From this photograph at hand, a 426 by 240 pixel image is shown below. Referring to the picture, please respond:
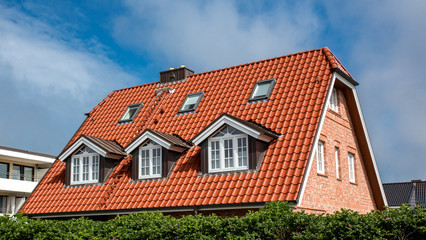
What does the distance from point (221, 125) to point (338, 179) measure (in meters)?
5.68

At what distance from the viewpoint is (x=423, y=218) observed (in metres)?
11.0

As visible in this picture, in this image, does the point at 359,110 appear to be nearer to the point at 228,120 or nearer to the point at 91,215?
the point at 228,120

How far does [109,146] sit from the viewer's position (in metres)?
22.6

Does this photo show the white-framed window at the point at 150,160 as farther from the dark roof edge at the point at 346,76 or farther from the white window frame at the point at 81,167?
the dark roof edge at the point at 346,76

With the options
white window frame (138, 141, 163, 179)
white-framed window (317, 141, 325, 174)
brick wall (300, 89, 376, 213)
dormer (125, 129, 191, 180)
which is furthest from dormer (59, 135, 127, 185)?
brick wall (300, 89, 376, 213)

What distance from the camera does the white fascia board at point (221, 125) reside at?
18.1 m

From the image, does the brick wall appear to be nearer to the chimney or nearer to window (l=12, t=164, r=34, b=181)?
the chimney

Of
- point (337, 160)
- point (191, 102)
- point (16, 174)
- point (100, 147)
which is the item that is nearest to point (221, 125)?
point (191, 102)

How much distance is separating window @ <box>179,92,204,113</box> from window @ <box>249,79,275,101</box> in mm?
3089

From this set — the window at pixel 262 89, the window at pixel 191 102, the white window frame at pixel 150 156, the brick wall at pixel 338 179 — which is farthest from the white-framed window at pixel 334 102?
the white window frame at pixel 150 156

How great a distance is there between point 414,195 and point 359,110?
40183 mm

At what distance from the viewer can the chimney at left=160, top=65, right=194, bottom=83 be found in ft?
87.6

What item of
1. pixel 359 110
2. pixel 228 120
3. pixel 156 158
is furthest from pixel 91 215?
pixel 359 110

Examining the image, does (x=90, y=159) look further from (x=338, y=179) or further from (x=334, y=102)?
(x=334, y=102)
